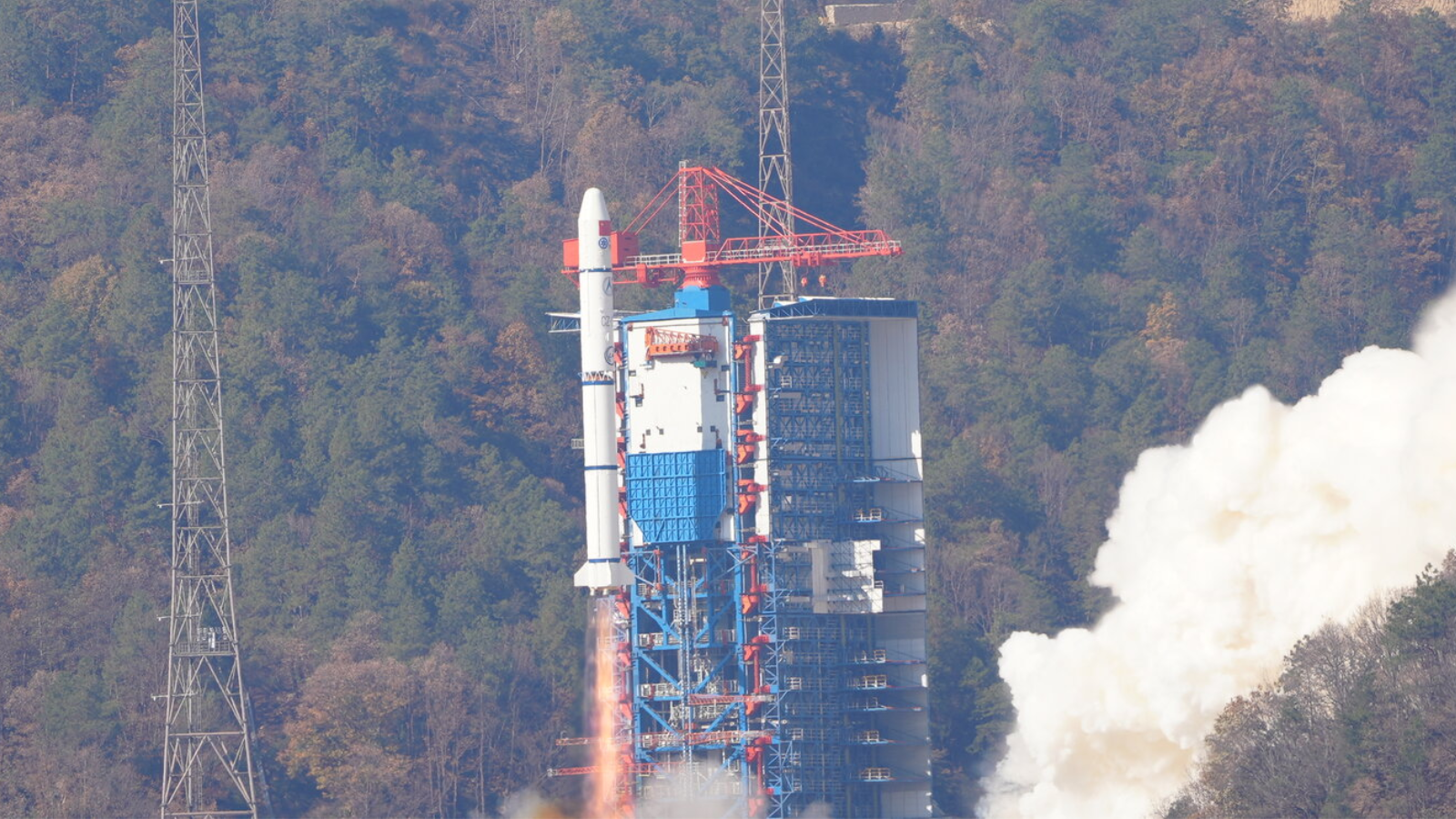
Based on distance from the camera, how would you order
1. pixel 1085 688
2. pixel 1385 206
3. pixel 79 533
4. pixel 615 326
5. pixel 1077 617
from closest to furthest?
pixel 1085 688
pixel 615 326
pixel 79 533
pixel 1077 617
pixel 1385 206

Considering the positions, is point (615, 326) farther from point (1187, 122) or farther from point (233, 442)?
point (1187, 122)

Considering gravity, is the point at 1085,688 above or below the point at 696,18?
below

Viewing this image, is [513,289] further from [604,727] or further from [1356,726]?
[1356,726]

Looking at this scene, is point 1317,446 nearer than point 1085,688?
Yes

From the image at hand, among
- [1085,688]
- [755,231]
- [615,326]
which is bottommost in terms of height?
[1085,688]

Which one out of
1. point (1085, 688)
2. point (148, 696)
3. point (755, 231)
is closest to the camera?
point (1085, 688)

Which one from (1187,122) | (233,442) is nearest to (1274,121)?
(1187,122)

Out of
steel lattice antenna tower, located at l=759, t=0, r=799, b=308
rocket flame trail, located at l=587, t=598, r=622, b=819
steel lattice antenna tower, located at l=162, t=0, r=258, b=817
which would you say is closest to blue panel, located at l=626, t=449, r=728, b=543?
rocket flame trail, located at l=587, t=598, r=622, b=819

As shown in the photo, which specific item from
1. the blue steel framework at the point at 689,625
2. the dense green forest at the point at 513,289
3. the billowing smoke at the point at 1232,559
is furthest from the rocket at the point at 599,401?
the billowing smoke at the point at 1232,559
